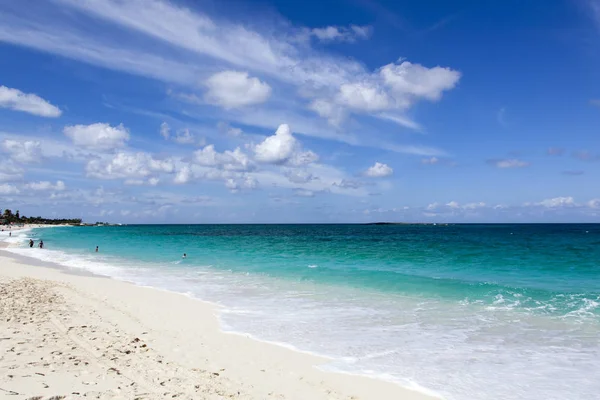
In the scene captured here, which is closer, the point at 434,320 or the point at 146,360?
the point at 146,360

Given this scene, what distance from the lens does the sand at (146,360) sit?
6730 mm

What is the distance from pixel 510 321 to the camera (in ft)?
41.6

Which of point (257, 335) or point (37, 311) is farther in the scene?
point (37, 311)

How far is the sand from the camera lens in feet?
22.1

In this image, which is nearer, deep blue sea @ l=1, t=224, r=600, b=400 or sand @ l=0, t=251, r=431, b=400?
sand @ l=0, t=251, r=431, b=400

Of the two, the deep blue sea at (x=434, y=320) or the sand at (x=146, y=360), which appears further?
the deep blue sea at (x=434, y=320)

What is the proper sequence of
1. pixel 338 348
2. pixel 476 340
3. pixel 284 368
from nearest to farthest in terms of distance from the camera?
pixel 284 368 < pixel 338 348 < pixel 476 340

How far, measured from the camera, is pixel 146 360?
8.36 metres

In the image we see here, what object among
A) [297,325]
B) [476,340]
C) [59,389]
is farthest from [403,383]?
[59,389]

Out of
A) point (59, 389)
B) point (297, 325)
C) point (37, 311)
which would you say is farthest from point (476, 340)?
point (37, 311)

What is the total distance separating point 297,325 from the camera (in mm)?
12094

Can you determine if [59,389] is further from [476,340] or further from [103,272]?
[103,272]

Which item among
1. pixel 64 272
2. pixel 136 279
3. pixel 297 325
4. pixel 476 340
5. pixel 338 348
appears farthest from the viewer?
pixel 64 272

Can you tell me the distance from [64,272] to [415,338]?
75.2 ft
